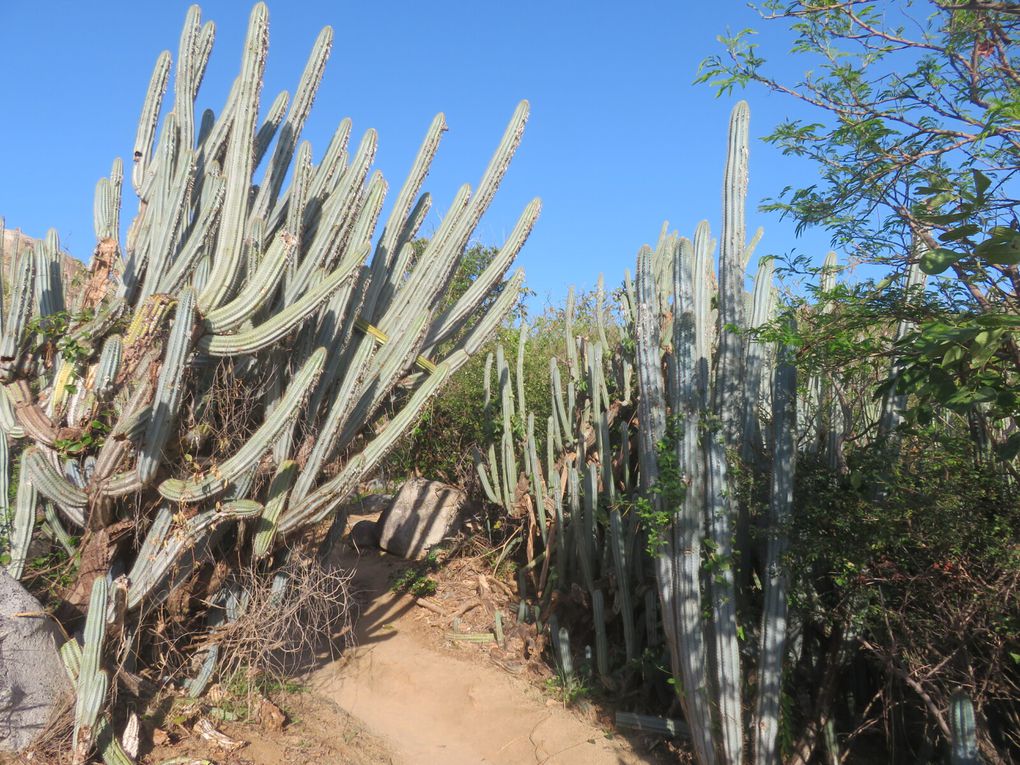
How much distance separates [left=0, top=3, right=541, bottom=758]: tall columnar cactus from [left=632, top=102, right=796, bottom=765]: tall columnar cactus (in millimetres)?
1518

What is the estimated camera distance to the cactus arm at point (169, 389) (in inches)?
167

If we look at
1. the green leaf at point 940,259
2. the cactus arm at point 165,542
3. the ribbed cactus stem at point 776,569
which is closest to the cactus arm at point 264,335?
the cactus arm at point 165,542

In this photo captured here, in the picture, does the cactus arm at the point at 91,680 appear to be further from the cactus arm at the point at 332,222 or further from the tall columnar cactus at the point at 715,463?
the tall columnar cactus at the point at 715,463

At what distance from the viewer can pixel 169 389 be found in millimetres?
4332

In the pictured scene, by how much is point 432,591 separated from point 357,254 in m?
4.51

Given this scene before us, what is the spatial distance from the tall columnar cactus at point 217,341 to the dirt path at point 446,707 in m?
1.57

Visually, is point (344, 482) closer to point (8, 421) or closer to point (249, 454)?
point (249, 454)

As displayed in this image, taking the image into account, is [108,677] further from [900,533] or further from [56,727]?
[900,533]

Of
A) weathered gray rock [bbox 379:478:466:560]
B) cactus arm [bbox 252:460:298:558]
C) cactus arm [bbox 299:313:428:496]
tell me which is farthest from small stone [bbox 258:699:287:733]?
weathered gray rock [bbox 379:478:466:560]

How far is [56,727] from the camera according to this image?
4.30 m

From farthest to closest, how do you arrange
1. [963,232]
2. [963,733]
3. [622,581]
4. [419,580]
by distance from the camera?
[419,580], [622,581], [963,733], [963,232]

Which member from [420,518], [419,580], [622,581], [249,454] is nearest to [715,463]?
[622,581]

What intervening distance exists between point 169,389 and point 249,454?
1.82ft

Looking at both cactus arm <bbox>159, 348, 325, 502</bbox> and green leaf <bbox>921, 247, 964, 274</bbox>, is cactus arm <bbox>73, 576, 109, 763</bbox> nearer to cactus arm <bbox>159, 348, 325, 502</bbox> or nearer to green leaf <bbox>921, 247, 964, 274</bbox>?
cactus arm <bbox>159, 348, 325, 502</bbox>
